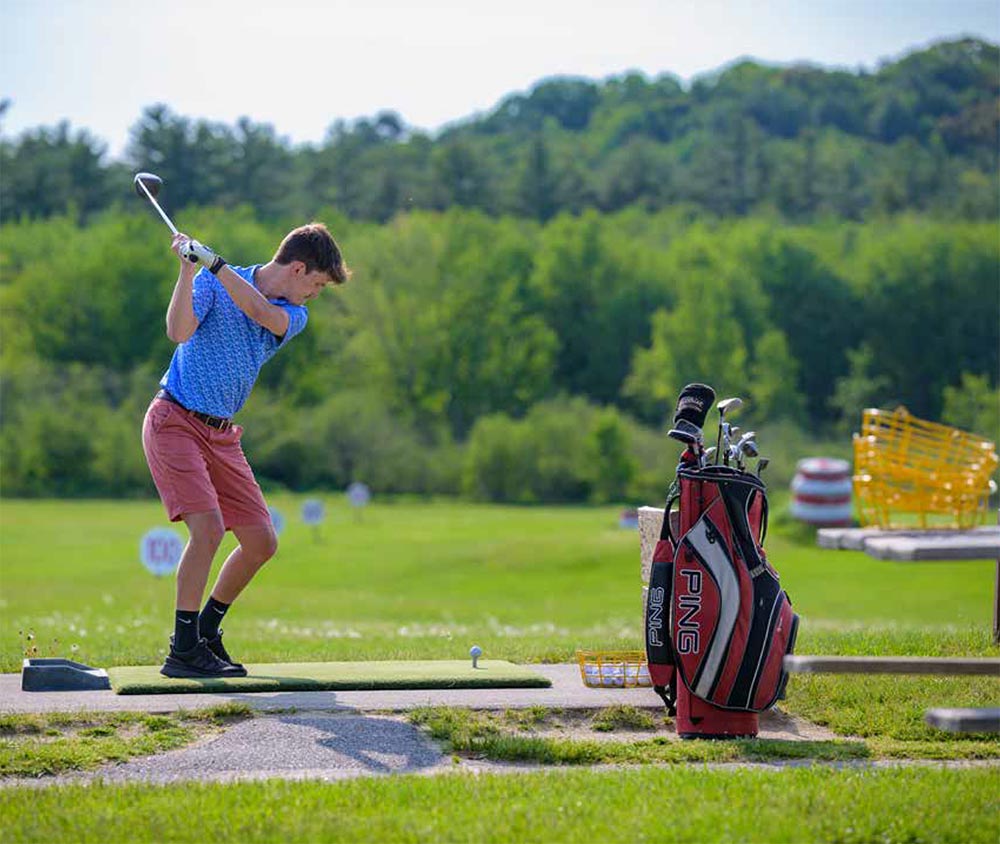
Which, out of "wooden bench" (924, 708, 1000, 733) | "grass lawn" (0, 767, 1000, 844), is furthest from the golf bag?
"wooden bench" (924, 708, 1000, 733)

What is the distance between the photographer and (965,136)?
109812 mm

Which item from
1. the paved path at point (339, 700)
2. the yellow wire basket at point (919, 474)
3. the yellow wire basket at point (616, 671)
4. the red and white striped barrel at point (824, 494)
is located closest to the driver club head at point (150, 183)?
the paved path at point (339, 700)

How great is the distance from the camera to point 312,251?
29.3 feet

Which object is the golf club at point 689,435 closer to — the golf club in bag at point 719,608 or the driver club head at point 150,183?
the golf club in bag at point 719,608

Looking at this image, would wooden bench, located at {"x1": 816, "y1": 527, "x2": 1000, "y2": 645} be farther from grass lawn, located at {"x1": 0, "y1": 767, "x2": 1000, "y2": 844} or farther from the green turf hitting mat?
the green turf hitting mat

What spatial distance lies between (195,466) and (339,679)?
1380 mm

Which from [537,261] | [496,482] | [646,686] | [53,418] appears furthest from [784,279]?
[646,686]

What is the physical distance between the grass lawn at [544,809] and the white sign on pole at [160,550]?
24.1 metres

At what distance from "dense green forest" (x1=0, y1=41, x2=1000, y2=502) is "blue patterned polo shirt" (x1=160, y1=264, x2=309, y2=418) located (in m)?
66.2

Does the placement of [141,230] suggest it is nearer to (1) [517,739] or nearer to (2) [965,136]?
(2) [965,136]

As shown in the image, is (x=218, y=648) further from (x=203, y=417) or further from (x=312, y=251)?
(x=312, y=251)

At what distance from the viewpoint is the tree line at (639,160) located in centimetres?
10669

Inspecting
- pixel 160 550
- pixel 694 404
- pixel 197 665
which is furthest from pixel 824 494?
pixel 694 404

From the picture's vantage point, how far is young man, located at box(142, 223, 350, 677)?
8703 mm
